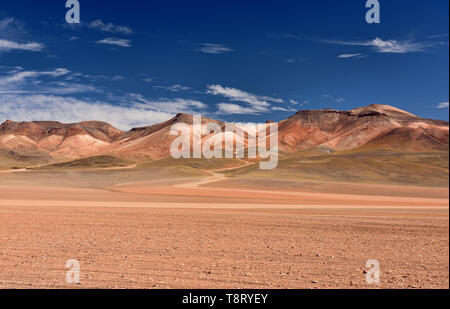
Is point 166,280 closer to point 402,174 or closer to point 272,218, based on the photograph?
point 402,174

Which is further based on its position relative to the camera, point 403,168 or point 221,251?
point 403,168

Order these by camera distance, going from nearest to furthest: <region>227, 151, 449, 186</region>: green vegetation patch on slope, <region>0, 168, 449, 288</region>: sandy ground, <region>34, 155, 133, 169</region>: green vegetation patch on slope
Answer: <region>227, 151, 449, 186</region>: green vegetation patch on slope, <region>0, 168, 449, 288</region>: sandy ground, <region>34, 155, 133, 169</region>: green vegetation patch on slope

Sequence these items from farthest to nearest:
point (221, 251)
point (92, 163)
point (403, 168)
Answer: point (92, 163)
point (403, 168)
point (221, 251)

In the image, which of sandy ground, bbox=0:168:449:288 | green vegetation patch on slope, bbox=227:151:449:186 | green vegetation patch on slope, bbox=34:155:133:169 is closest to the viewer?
green vegetation patch on slope, bbox=227:151:449:186

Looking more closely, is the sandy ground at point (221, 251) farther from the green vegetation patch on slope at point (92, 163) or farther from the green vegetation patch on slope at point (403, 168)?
the green vegetation patch on slope at point (92, 163)

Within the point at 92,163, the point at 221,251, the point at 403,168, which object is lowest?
the point at 221,251

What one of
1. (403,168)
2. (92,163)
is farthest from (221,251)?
(92,163)

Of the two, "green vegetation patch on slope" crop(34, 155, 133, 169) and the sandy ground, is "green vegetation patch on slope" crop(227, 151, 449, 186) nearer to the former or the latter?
the sandy ground

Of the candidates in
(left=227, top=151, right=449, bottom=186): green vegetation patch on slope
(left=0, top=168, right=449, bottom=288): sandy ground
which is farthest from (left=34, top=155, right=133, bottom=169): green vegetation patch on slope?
(left=0, top=168, right=449, bottom=288): sandy ground

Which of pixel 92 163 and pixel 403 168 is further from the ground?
pixel 92 163

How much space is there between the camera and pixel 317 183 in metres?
58.2

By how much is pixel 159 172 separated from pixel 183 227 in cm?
7508

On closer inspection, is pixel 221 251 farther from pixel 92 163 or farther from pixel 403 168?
pixel 92 163

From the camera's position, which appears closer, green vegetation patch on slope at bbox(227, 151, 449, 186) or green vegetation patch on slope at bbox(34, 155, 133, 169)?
green vegetation patch on slope at bbox(227, 151, 449, 186)
